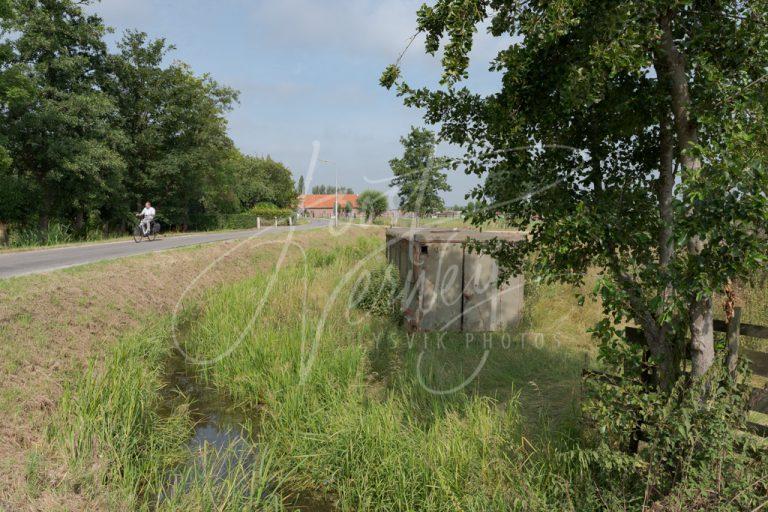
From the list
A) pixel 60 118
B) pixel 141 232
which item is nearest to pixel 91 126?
pixel 60 118

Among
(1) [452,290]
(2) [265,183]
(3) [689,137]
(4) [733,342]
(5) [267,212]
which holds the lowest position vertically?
(1) [452,290]

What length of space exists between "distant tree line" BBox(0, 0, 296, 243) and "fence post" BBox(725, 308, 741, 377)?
26.1 meters

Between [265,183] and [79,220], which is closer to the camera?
[79,220]

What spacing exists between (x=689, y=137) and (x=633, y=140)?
77cm

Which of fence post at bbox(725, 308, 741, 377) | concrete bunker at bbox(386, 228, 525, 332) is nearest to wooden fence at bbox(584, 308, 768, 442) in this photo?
fence post at bbox(725, 308, 741, 377)

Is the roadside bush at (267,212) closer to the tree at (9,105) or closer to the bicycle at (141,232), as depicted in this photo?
the tree at (9,105)

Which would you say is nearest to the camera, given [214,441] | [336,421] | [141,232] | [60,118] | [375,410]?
[375,410]

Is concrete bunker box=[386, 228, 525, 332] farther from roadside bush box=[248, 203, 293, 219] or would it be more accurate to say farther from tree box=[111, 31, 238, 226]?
roadside bush box=[248, 203, 293, 219]

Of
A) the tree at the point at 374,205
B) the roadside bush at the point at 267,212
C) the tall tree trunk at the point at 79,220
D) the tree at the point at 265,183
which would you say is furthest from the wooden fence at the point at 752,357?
the tree at the point at 265,183

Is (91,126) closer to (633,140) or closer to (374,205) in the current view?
(633,140)

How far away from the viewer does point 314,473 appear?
18.0 ft

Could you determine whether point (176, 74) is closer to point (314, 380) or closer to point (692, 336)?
point (314, 380)

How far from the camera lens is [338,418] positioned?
5.99 metres

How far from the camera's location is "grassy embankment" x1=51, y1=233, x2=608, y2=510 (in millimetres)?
4758
